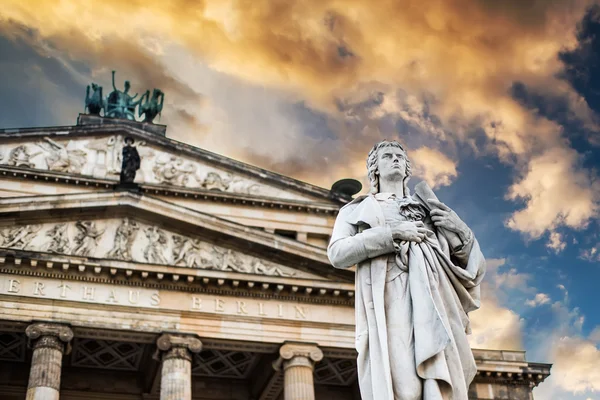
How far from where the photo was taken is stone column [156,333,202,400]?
85.4 ft

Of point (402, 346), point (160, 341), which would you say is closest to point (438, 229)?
point (402, 346)

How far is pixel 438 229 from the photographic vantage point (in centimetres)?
584

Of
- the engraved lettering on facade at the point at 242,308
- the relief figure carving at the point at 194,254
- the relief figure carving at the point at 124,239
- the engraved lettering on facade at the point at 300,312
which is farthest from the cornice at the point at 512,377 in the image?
the relief figure carving at the point at 124,239

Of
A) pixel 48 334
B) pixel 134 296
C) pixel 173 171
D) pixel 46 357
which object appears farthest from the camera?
pixel 173 171

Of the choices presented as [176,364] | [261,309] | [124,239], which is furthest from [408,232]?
[124,239]

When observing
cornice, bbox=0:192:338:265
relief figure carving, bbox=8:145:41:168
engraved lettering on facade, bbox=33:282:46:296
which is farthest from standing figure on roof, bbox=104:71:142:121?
engraved lettering on facade, bbox=33:282:46:296

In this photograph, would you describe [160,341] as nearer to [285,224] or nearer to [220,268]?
[220,268]

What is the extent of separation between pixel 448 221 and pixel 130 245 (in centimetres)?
2321

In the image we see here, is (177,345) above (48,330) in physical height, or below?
below

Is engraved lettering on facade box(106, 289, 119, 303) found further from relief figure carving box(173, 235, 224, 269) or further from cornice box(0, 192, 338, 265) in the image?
cornice box(0, 192, 338, 265)

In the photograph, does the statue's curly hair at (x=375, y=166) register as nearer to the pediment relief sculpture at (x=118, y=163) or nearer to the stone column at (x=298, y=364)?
the stone column at (x=298, y=364)

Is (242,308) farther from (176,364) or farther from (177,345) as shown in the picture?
(176,364)

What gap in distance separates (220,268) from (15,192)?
996cm

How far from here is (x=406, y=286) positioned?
5531 mm
